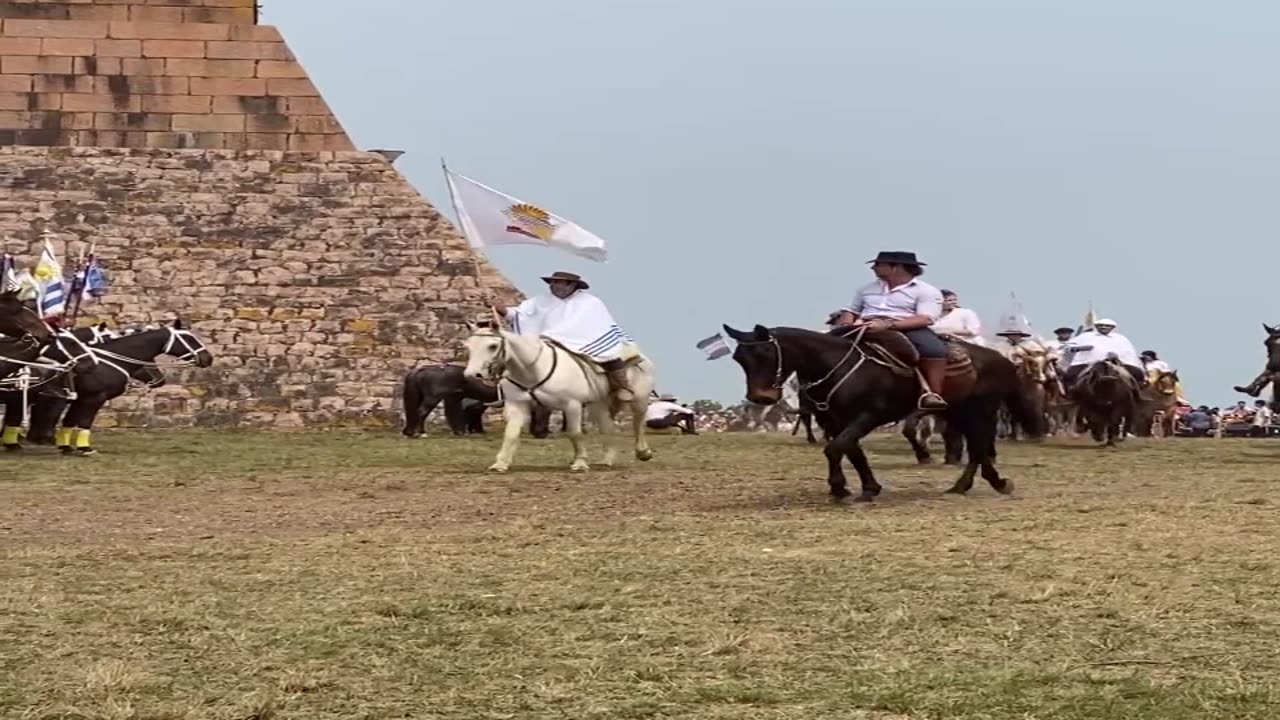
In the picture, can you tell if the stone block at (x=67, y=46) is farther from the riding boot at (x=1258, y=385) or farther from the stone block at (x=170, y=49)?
the riding boot at (x=1258, y=385)

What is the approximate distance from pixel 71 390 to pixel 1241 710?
15.1 m

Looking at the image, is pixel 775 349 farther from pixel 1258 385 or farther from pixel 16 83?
pixel 16 83

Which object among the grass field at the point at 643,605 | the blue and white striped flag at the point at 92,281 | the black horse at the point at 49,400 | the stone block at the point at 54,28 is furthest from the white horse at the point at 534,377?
the stone block at the point at 54,28

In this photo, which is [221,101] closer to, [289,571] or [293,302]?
[293,302]

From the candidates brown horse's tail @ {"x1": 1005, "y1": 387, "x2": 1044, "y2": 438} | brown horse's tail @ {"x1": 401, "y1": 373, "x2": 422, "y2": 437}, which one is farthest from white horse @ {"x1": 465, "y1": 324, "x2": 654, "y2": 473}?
brown horse's tail @ {"x1": 401, "y1": 373, "x2": 422, "y2": 437}

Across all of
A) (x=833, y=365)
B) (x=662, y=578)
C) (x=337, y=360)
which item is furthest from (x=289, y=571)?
(x=337, y=360)

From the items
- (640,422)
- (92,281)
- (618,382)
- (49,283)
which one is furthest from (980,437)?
(92,281)

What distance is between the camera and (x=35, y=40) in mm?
28969

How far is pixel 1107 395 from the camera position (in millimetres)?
21844

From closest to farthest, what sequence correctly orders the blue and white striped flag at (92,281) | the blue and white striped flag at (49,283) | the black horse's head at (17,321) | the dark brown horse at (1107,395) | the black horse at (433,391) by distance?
the black horse's head at (17,321)
the blue and white striped flag at (49,283)
the dark brown horse at (1107,395)
the blue and white striped flag at (92,281)
the black horse at (433,391)

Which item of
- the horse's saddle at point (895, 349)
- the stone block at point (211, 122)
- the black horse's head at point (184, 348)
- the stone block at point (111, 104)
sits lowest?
the horse's saddle at point (895, 349)

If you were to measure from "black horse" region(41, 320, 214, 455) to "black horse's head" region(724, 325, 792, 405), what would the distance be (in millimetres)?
9003

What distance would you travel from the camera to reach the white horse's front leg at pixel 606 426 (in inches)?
636

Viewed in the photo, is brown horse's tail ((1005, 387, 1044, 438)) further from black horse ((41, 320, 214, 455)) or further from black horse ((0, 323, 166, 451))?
black horse ((0, 323, 166, 451))
